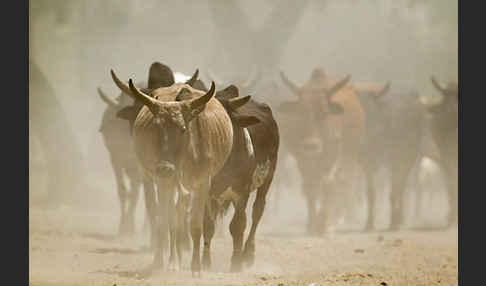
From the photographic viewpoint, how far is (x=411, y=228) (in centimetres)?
1722

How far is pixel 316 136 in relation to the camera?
15242mm

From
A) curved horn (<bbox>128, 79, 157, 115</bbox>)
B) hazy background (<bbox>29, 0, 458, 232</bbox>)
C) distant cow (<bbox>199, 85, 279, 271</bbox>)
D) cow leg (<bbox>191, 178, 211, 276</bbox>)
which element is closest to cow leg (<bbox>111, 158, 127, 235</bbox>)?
hazy background (<bbox>29, 0, 458, 232</bbox>)

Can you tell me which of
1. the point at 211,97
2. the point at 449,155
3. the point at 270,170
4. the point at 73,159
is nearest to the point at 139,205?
the point at 73,159

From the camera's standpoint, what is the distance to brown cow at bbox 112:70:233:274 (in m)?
8.50

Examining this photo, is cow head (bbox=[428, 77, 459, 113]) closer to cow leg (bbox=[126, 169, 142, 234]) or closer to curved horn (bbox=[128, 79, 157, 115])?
cow leg (bbox=[126, 169, 142, 234])

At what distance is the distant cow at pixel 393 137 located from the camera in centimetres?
1756

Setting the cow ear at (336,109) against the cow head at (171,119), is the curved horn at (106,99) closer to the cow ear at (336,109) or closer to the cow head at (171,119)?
the cow head at (171,119)

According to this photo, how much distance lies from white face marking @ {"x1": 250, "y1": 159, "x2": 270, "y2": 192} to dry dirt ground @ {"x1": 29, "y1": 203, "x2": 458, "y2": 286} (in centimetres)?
104

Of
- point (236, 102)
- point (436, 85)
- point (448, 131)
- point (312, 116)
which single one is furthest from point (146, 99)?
point (448, 131)

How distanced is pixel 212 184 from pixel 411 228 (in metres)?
8.55

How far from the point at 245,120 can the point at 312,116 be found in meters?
5.93

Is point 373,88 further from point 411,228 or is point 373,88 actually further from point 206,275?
point 206,275

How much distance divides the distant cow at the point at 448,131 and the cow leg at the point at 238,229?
766cm

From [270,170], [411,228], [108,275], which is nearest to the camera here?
[108,275]
